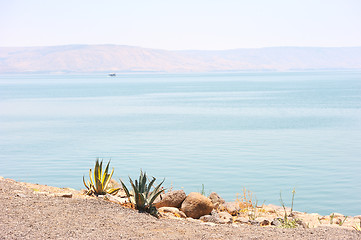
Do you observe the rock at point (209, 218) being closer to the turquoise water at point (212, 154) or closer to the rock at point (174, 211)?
the rock at point (174, 211)

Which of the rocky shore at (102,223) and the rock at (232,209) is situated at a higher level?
the rocky shore at (102,223)

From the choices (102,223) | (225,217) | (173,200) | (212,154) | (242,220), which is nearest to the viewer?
(102,223)

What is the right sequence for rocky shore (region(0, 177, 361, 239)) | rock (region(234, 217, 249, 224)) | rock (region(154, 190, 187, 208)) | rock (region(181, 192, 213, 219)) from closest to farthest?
rocky shore (region(0, 177, 361, 239)) < rock (region(234, 217, 249, 224)) < rock (region(181, 192, 213, 219)) < rock (region(154, 190, 187, 208))

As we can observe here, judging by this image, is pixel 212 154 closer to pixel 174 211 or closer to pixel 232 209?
pixel 232 209

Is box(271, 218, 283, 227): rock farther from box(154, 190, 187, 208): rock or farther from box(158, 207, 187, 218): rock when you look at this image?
box(154, 190, 187, 208): rock

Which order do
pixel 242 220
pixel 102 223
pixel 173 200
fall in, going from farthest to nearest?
pixel 173 200
pixel 242 220
pixel 102 223

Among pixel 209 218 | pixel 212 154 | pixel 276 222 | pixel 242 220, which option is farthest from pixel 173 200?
pixel 212 154

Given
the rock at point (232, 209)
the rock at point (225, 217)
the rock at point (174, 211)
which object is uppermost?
the rock at point (174, 211)

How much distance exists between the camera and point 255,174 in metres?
18.3

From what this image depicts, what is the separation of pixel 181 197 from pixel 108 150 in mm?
15679

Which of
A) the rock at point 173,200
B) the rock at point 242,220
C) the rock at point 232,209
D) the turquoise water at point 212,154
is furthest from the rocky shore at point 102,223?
the turquoise water at point 212,154

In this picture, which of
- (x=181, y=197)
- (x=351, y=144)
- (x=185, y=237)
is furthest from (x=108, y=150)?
(x=185, y=237)

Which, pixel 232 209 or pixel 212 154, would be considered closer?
pixel 232 209

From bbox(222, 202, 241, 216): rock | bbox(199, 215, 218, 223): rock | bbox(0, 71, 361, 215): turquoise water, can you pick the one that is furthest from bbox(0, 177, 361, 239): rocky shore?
bbox(0, 71, 361, 215): turquoise water
